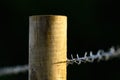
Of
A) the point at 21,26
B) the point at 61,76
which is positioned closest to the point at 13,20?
the point at 21,26

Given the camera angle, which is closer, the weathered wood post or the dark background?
the weathered wood post

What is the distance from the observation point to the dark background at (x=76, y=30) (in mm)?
2865

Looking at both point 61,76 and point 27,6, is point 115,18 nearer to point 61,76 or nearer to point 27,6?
point 27,6

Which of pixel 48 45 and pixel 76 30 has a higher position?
pixel 76 30

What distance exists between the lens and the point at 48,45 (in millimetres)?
996

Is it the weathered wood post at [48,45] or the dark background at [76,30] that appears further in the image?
the dark background at [76,30]

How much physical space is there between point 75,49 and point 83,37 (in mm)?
134

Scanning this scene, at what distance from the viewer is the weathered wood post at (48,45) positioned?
0.99 metres

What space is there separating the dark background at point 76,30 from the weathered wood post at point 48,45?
1.77m

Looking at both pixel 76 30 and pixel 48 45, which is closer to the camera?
pixel 48 45

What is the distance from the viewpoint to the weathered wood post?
993 millimetres

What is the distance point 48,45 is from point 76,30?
2.11 meters

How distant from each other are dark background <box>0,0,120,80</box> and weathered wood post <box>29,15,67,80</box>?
1.77 metres

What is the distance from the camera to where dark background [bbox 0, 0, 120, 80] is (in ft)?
9.40
